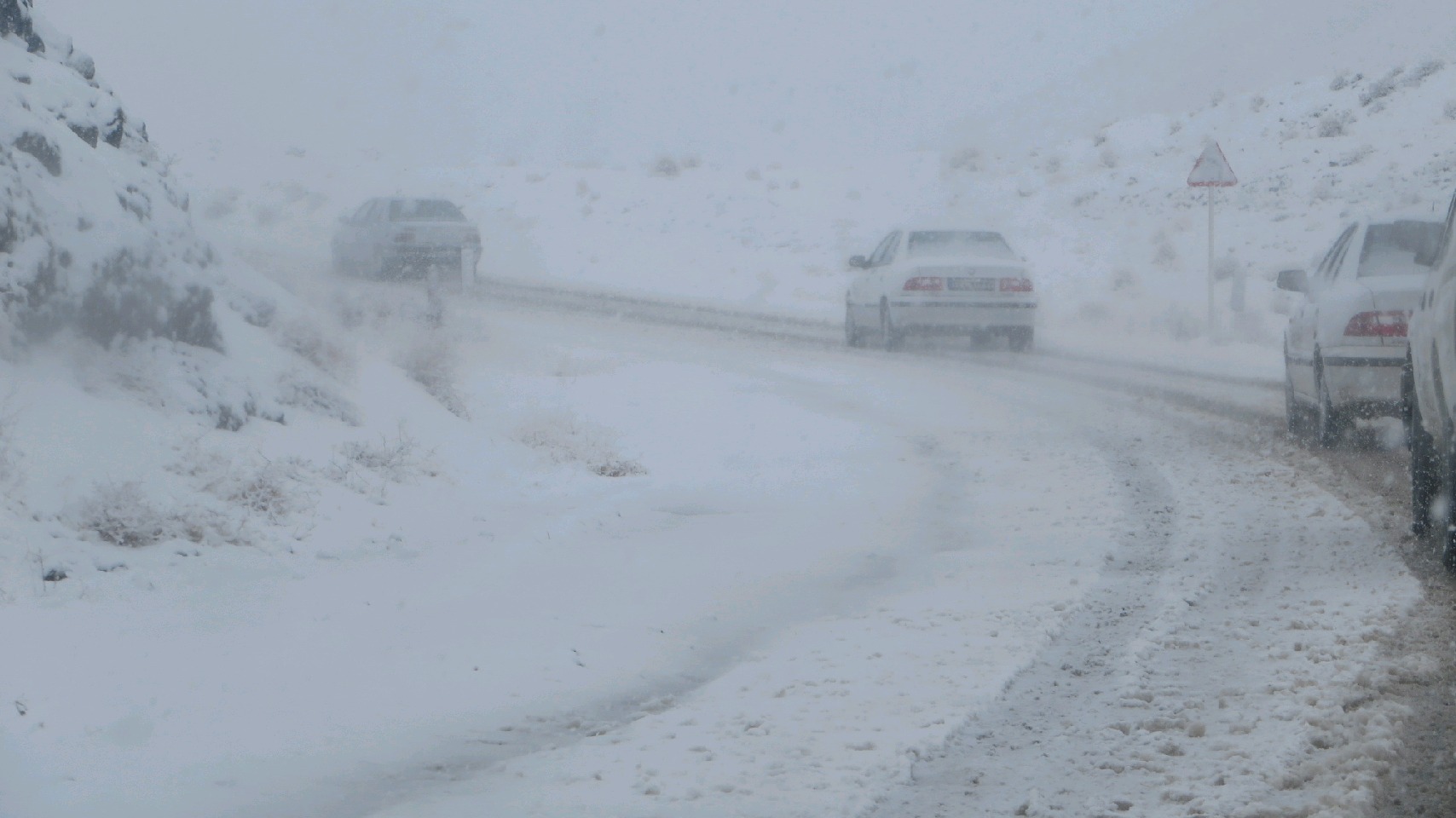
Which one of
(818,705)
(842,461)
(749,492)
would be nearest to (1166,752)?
(818,705)

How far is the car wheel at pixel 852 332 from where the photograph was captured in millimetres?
18375

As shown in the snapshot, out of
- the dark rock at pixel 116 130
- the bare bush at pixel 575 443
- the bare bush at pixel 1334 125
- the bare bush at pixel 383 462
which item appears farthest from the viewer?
the bare bush at pixel 1334 125

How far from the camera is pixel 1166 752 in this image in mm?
4320

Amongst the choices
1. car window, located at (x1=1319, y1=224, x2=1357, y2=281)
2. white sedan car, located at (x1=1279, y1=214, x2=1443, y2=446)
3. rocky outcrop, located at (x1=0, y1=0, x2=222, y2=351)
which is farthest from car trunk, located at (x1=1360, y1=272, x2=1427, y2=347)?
rocky outcrop, located at (x1=0, y1=0, x2=222, y2=351)

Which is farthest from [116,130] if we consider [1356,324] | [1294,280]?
[1294,280]

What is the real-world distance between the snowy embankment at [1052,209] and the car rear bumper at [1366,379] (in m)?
7.83

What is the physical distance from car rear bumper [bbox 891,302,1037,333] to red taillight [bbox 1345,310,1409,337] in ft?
26.5

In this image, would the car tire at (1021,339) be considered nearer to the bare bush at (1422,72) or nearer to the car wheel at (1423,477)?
the car wheel at (1423,477)

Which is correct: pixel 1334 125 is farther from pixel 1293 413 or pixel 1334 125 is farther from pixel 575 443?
pixel 575 443

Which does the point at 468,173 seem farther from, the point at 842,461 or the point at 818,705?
the point at 818,705

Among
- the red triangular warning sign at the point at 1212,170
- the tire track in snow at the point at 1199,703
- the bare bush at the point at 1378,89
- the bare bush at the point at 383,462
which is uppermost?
the bare bush at the point at 1378,89

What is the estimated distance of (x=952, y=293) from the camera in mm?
17000

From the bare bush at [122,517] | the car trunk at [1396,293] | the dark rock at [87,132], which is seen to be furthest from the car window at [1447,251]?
the dark rock at [87,132]

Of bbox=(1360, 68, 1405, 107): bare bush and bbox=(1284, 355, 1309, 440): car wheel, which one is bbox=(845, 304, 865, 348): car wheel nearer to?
bbox=(1284, 355, 1309, 440): car wheel
